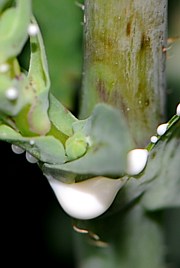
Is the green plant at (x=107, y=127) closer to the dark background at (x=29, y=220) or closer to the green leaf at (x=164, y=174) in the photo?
the green leaf at (x=164, y=174)

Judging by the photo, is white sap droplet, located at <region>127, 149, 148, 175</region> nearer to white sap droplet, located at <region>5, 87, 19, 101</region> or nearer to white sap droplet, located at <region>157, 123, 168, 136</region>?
white sap droplet, located at <region>157, 123, 168, 136</region>

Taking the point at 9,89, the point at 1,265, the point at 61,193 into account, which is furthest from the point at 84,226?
the point at 1,265

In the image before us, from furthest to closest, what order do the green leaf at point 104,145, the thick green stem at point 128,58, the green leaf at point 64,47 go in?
1. the green leaf at point 64,47
2. the thick green stem at point 128,58
3. the green leaf at point 104,145

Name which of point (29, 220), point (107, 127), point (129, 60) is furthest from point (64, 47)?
point (107, 127)

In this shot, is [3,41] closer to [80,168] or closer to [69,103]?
[80,168]

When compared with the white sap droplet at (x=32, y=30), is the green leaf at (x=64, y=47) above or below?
below

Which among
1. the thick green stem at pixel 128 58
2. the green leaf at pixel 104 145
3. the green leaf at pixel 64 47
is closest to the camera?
the green leaf at pixel 104 145

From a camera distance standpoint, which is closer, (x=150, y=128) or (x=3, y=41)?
(x=3, y=41)

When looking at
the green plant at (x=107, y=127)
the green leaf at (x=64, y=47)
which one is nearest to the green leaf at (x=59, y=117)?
the green plant at (x=107, y=127)
